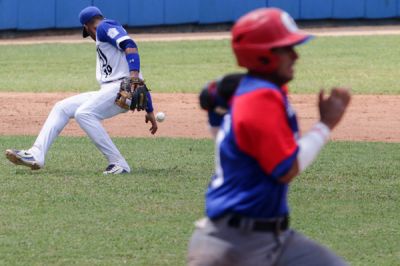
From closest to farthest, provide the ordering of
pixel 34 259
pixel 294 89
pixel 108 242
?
pixel 34 259, pixel 108 242, pixel 294 89

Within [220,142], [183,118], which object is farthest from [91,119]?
[220,142]

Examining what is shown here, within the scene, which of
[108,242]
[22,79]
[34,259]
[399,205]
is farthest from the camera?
[22,79]

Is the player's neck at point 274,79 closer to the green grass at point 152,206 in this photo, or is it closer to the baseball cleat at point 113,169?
the green grass at point 152,206

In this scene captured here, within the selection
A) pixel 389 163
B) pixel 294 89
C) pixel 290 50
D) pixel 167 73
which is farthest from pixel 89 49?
pixel 290 50

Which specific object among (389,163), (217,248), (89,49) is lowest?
(89,49)

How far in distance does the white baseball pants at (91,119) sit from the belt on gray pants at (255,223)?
5.90m

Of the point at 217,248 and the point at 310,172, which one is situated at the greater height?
the point at 217,248

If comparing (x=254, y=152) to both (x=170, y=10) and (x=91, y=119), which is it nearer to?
(x=91, y=119)

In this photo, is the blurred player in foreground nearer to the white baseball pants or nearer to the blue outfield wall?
the white baseball pants

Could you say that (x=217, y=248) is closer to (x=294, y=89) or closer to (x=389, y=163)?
(x=389, y=163)

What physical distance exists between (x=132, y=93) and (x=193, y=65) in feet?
39.4

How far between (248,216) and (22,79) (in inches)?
651

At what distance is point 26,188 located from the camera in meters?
9.31

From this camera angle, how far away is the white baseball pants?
10.0m
